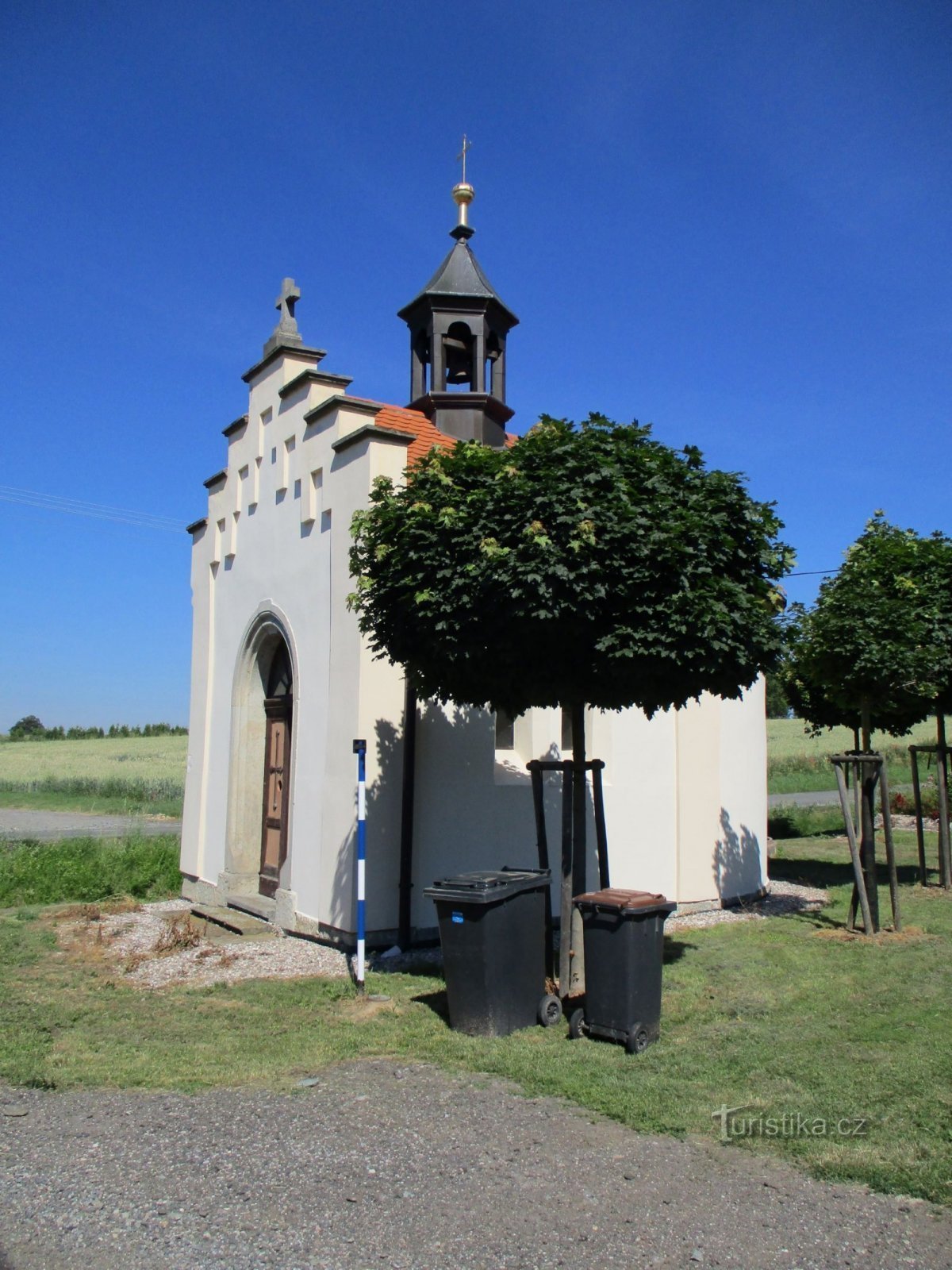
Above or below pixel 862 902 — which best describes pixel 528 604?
above

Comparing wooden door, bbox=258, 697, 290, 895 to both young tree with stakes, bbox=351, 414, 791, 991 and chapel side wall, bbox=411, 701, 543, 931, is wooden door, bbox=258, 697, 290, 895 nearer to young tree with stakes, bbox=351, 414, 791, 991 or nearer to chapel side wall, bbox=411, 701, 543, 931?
chapel side wall, bbox=411, 701, 543, 931

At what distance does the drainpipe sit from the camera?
31.9 ft

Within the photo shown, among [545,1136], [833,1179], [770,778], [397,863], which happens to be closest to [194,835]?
[397,863]

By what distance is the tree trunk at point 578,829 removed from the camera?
7.61 metres

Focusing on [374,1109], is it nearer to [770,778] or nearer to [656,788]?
[656,788]

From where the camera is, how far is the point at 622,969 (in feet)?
21.1

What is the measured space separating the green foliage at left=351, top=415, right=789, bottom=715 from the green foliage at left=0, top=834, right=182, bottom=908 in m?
8.47

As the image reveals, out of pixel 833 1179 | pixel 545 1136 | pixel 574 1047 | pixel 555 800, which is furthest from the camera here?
pixel 555 800

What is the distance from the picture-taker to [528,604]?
22.1ft

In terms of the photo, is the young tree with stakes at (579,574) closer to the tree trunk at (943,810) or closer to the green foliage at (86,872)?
the tree trunk at (943,810)

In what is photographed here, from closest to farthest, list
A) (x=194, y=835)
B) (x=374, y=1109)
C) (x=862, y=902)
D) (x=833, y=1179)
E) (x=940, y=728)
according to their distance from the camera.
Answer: (x=833, y=1179), (x=374, y=1109), (x=862, y=902), (x=940, y=728), (x=194, y=835)

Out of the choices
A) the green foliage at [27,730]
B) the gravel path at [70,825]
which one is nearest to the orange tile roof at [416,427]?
the gravel path at [70,825]

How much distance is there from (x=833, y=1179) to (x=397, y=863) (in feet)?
19.8

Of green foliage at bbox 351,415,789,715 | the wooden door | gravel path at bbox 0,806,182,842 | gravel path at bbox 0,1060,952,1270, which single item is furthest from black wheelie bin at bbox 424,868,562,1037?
gravel path at bbox 0,806,182,842
